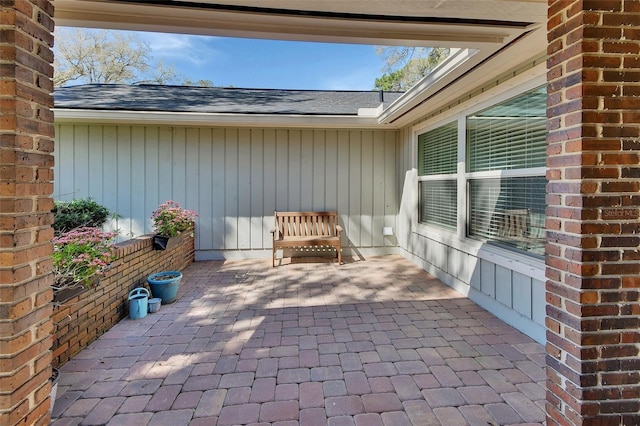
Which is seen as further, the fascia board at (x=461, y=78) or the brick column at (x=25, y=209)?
the fascia board at (x=461, y=78)

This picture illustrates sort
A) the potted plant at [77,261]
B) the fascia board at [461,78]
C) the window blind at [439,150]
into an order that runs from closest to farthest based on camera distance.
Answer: the potted plant at [77,261], the fascia board at [461,78], the window blind at [439,150]

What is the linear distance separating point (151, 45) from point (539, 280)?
17.5 metres

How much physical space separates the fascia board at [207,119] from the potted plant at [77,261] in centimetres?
304

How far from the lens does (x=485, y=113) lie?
3.64 metres

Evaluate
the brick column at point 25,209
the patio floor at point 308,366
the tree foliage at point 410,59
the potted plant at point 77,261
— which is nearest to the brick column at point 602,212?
the patio floor at point 308,366

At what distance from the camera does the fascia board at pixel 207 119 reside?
5.17 meters

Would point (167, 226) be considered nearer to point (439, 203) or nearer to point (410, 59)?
point (439, 203)

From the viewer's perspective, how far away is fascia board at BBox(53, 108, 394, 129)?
203 inches

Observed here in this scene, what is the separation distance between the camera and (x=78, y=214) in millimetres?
4988

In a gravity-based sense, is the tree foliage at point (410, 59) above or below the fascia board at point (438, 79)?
above

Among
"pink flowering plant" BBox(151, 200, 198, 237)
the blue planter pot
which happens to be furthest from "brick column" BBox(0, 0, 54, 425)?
"pink flowering plant" BBox(151, 200, 198, 237)

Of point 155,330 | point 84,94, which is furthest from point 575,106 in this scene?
point 84,94

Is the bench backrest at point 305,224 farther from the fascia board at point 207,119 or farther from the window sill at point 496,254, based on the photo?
the window sill at point 496,254

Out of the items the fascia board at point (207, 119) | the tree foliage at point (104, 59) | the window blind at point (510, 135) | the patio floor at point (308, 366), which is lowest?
the patio floor at point (308, 366)
